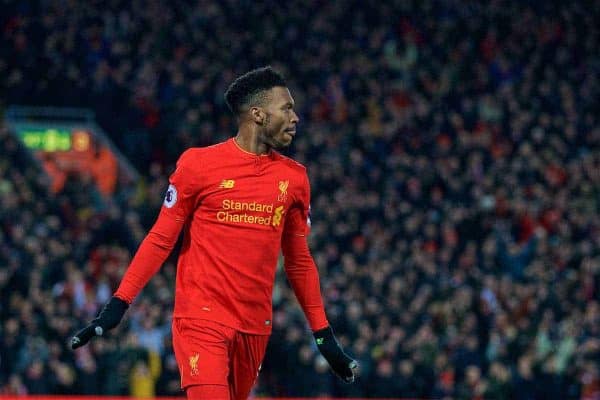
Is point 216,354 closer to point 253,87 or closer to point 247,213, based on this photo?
point 247,213

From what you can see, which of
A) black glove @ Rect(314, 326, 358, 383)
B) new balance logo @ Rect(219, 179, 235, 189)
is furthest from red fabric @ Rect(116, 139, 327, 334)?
black glove @ Rect(314, 326, 358, 383)

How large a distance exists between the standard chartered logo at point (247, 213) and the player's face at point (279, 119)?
0.30 metres

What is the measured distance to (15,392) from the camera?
490 inches

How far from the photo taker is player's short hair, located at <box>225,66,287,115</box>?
5594mm

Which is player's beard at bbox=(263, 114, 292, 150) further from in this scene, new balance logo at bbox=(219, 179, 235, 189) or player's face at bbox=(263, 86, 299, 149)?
new balance logo at bbox=(219, 179, 235, 189)

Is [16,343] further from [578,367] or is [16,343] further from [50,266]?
[578,367]

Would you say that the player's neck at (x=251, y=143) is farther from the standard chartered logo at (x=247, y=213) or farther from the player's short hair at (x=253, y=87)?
the standard chartered logo at (x=247, y=213)

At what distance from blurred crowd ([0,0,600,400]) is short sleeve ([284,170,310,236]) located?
292 inches

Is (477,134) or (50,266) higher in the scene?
(477,134)

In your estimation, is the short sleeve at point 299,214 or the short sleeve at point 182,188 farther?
the short sleeve at point 299,214

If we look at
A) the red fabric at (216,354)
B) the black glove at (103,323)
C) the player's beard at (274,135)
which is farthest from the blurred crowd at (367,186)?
the player's beard at (274,135)

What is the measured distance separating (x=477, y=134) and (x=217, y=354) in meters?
14.5

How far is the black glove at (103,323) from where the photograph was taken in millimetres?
5160

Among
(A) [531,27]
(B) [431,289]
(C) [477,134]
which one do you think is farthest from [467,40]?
(B) [431,289]
